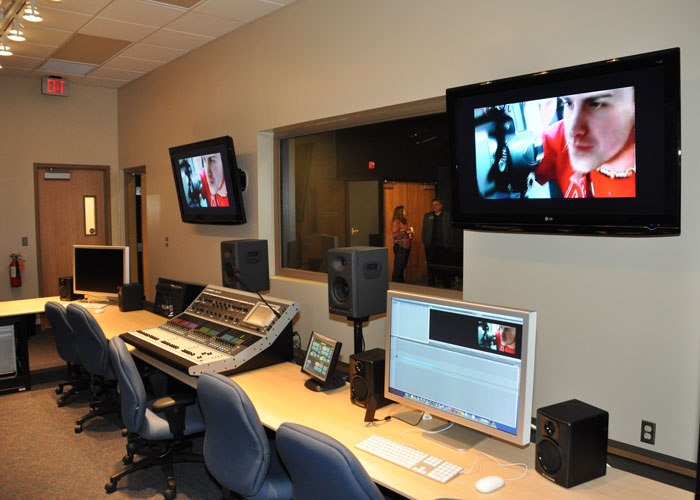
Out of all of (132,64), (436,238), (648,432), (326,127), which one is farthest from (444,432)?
(132,64)

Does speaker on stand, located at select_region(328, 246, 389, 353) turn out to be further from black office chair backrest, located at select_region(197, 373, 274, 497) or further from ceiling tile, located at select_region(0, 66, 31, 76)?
ceiling tile, located at select_region(0, 66, 31, 76)

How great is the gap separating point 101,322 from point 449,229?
2767 millimetres

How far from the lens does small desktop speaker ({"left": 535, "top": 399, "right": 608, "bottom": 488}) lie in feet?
5.55

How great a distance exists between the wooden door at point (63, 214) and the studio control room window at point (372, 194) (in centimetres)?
370

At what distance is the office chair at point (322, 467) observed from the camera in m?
1.53

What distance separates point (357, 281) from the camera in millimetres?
2613

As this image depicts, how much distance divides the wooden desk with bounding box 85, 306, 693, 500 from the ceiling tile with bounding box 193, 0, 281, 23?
269cm

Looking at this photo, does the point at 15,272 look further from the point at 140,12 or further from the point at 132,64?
the point at 140,12

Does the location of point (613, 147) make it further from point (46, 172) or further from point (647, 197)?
point (46, 172)

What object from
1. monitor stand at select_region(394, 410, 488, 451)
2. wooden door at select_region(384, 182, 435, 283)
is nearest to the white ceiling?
wooden door at select_region(384, 182, 435, 283)

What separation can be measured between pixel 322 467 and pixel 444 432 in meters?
0.72

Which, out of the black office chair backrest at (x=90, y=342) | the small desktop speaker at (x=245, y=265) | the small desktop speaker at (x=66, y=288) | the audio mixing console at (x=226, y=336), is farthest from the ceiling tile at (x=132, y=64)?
the audio mixing console at (x=226, y=336)

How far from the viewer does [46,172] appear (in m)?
6.69

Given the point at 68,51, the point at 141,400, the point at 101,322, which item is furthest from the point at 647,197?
the point at 68,51
